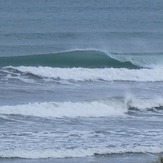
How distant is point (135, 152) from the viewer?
2186 centimetres

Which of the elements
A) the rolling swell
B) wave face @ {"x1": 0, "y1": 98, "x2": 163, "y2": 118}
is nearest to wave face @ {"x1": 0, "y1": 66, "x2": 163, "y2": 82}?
the rolling swell

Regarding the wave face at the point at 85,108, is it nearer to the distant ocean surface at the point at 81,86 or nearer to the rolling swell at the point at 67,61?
the distant ocean surface at the point at 81,86

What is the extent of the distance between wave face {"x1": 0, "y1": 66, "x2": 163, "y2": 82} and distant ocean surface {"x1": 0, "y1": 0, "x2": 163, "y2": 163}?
0.11 ft

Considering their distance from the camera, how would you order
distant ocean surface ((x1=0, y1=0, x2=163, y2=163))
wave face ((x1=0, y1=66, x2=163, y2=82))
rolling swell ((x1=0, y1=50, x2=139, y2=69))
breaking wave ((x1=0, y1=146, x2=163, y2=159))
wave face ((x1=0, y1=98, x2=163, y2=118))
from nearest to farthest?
breaking wave ((x1=0, y1=146, x2=163, y2=159)), distant ocean surface ((x1=0, y1=0, x2=163, y2=163)), wave face ((x1=0, y1=98, x2=163, y2=118)), wave face ((x1=0, y1=66, x2=163, y2=82)), rolling swell ((x1=0, y1=50, x2=139, y2=69))

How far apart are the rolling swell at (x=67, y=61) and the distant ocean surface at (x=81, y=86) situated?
0.04 m

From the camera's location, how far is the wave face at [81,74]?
31422 millimetres

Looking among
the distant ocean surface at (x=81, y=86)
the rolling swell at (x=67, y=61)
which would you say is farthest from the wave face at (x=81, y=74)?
the rolling swell at (x=67, y=61)

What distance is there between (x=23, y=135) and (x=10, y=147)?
1225 millimetres

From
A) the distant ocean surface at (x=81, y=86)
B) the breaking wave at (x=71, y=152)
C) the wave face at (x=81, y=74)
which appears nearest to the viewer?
the breaking wave at (x=71, y=152)

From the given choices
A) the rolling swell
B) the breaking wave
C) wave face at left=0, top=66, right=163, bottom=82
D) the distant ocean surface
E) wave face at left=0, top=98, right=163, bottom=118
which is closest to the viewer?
the breaking wave

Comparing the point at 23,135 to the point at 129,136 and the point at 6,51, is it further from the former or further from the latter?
the point at 6,51

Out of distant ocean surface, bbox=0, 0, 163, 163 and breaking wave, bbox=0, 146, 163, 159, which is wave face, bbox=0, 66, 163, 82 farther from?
breaking wave, bbox=0, 146, 163, 159

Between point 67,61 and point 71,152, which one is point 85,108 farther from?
point 67,61

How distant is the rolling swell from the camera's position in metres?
34.7
